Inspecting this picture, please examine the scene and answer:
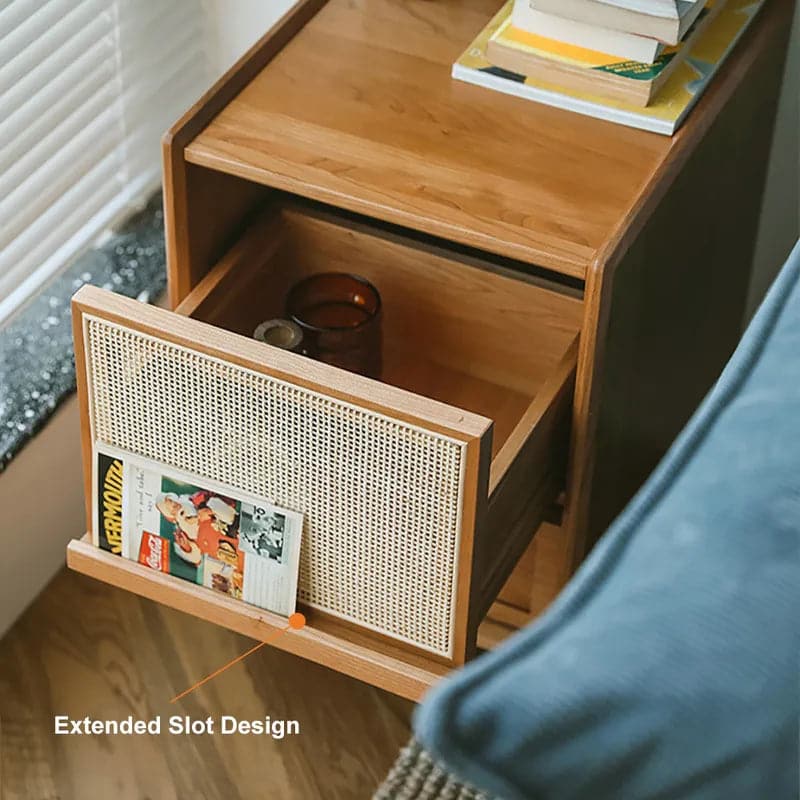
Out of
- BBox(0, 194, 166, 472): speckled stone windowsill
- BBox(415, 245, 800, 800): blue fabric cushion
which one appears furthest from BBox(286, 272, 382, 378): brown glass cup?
BBox(415, 245, 800, 800): blue fabric cushion

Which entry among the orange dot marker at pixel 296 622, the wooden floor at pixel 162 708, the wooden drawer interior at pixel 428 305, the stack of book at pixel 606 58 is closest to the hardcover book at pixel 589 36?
the stack of book at pixel 606 58

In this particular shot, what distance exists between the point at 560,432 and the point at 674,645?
0.54m

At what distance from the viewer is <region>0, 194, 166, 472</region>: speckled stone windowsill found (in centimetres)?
135

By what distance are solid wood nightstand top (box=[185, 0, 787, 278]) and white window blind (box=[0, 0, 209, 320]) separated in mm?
289

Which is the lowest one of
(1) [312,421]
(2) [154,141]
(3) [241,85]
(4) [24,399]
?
(4) [24,399]

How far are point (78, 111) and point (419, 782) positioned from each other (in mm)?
901

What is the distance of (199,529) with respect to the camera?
104 centimetres

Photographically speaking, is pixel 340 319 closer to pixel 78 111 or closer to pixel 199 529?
pixel 199 529

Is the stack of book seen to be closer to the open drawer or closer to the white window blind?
the open drawer

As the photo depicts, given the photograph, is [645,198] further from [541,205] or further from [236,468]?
[236,468]

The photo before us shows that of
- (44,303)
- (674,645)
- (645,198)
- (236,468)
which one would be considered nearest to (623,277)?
(645,198)

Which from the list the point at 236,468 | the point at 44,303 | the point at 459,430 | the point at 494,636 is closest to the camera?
the point at 459,430

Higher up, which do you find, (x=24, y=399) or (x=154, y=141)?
(x=154, y=141)

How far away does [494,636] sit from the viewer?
1.28 metres
